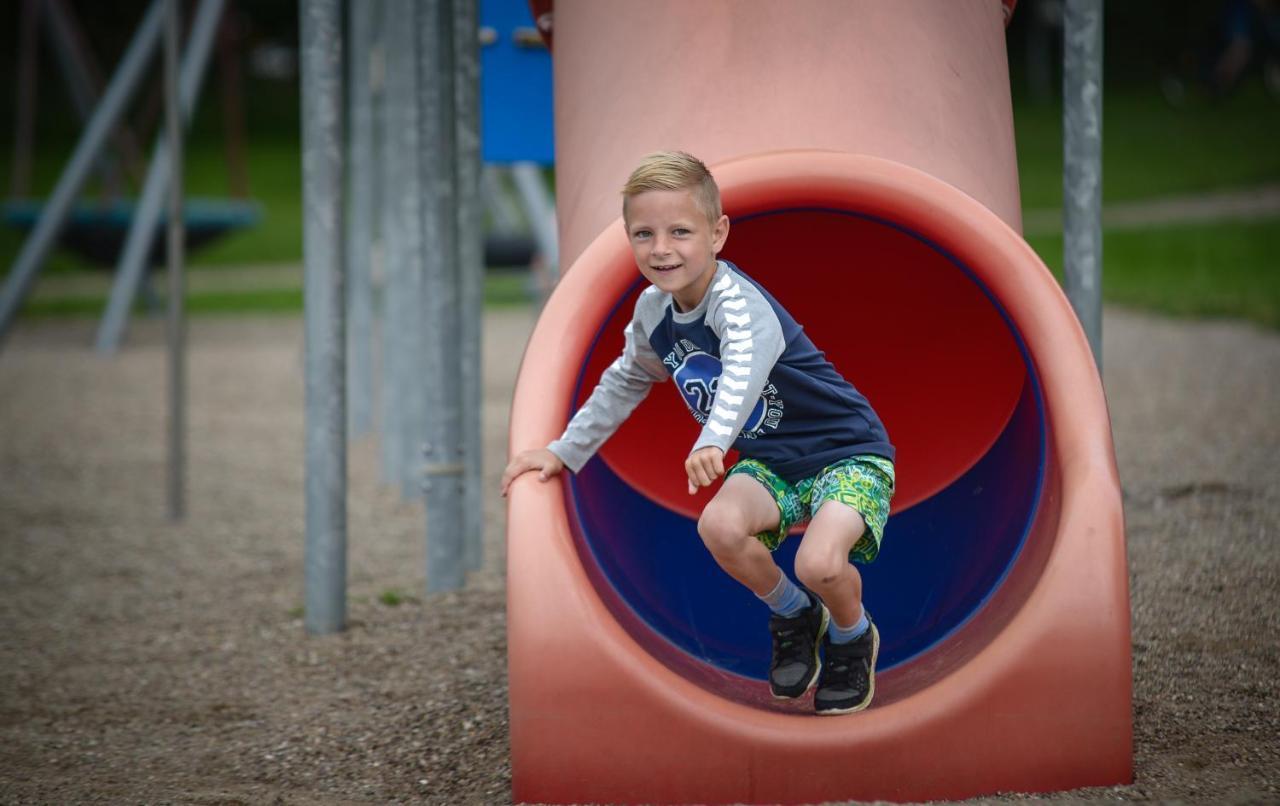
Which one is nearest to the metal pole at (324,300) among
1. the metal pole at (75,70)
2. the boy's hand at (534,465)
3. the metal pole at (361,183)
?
the boy's hand at (534,465)

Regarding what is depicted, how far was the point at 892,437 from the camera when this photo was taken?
10.7 feet

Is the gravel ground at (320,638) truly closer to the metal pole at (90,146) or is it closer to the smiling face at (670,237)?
the smiling face at (670,237)

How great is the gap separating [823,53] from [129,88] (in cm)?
646

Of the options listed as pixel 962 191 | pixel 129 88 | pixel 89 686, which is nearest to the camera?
pixel 962 191

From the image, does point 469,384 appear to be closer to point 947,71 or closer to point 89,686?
point 89,686

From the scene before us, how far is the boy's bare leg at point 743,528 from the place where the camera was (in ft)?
7.16

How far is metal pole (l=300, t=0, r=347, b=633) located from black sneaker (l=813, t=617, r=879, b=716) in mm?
1371

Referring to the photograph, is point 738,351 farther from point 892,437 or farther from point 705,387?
point 892,437

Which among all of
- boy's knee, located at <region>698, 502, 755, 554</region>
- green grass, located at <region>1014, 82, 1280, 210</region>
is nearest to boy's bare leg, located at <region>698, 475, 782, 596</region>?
boy's knee, located at <region>698, 502, 755, 554</region>

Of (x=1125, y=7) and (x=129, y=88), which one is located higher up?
(x=1125, y=7)

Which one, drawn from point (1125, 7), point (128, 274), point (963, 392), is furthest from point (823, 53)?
point (1125, 7)

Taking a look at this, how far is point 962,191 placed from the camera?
252 cm

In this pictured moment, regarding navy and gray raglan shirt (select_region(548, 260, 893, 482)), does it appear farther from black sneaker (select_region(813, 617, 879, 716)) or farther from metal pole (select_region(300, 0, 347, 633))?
metal pole (select_region(300, 0, 347, 633))

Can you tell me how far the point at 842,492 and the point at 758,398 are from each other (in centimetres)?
20
